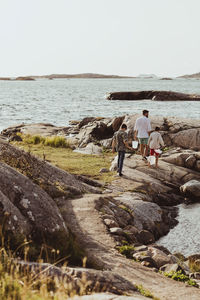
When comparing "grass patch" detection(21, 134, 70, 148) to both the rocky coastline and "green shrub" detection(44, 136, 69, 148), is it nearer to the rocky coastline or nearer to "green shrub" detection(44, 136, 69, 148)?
"green shrub" detection(44, 136, 69, 148)

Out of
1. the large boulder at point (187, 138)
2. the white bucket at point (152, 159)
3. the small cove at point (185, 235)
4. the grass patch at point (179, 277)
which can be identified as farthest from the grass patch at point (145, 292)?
the large boulder at point (187, 138)

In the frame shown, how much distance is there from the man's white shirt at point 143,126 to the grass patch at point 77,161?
2.11 metres

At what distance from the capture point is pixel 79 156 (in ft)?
66.9

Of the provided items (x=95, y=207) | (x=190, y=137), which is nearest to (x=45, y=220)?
(x=95, y=207)

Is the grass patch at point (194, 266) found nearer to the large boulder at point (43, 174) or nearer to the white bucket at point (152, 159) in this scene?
the large boulder at point (43, 174)

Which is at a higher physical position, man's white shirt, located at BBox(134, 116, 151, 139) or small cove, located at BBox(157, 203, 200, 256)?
man's white shirt, located at BBox(134, 116, 151, 139)

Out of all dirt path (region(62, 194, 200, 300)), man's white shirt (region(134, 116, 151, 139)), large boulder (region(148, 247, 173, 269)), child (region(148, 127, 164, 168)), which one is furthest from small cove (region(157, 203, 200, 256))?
man's white shirt (region(134, 116, 151, 139))

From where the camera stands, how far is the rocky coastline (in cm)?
669

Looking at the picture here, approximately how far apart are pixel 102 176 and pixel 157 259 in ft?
25.1

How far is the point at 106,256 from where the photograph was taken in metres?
7.58

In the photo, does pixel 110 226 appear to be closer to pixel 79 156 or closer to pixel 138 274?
pixel 138 274

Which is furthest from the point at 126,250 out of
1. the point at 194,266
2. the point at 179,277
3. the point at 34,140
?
the point at 34,140

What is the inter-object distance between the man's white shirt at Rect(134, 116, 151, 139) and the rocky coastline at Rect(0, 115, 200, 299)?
132 centimetres

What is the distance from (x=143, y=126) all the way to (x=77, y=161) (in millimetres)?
3506
